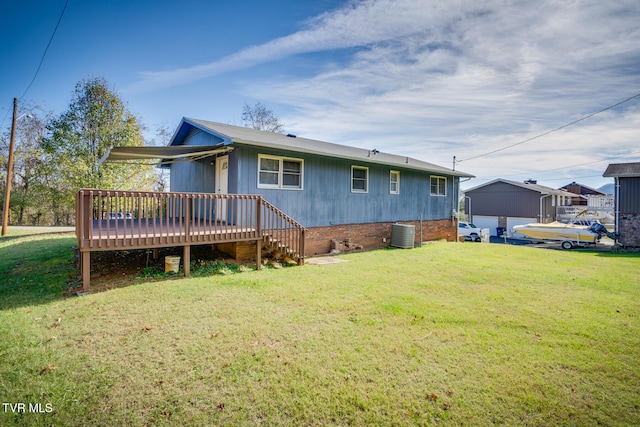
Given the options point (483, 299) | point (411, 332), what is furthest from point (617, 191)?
point (411, 332)

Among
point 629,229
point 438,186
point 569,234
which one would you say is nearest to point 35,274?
point 438,186

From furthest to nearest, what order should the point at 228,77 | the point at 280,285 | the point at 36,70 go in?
the point at 228,77 < the point at 36,70 < the point at 280,285

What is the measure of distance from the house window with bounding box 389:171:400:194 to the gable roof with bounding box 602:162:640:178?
47.6 feet

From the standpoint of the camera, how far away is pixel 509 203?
28578 millimetres

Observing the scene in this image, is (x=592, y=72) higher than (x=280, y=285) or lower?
higher

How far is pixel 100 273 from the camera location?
6844 millimetres

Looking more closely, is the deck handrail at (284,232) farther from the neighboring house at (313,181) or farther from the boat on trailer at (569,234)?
the boat on trailer at (569,234)

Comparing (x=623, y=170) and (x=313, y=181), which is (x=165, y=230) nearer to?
(x=313, y=181)

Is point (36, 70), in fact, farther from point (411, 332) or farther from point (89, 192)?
point (411, 332)

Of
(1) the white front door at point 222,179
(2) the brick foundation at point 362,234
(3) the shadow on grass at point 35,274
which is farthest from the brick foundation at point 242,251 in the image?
(3) the shadow on grass at point 35,274

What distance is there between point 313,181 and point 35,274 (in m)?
7.77

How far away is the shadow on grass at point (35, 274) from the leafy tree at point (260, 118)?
18.8 meters

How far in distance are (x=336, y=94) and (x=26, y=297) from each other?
1250 centimetres

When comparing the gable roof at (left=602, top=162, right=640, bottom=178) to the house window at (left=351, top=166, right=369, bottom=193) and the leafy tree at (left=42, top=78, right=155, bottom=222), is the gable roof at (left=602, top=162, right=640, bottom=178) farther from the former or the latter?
the leafy tree at (left=42, top=78, right=155, bottom=222)
